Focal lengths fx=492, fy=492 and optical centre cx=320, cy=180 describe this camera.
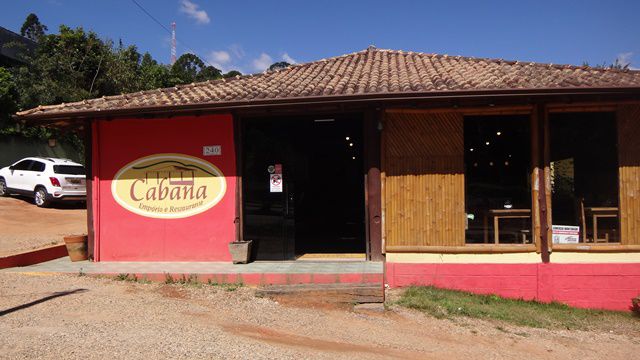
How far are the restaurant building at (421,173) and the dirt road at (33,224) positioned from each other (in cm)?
318

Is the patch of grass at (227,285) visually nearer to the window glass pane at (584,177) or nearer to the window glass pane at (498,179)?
the window glass pane at (498,179)

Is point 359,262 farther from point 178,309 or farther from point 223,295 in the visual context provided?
point 178,309

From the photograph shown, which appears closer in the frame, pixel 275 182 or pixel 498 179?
pixel 498 179

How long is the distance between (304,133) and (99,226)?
5.17 meters

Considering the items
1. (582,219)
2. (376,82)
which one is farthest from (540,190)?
(376,82)

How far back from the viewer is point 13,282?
7852 mm

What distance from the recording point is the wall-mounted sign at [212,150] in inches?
365

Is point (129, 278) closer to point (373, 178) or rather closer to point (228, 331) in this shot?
point (228, 331)

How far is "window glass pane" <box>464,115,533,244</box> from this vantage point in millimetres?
8602

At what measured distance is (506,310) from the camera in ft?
24.5

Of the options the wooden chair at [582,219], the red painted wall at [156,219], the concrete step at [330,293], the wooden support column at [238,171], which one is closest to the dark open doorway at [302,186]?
the wooden support column at [238,171]

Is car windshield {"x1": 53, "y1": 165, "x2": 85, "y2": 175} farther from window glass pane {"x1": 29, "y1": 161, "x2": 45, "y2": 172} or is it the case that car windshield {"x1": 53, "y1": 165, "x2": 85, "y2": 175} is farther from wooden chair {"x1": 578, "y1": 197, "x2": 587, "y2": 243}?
wooden chair {"x1": 578, "y1": 197, "x2": 587, "y2": 243}

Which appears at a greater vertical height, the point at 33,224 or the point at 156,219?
the point at 156,219

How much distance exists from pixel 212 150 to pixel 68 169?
995 cm
